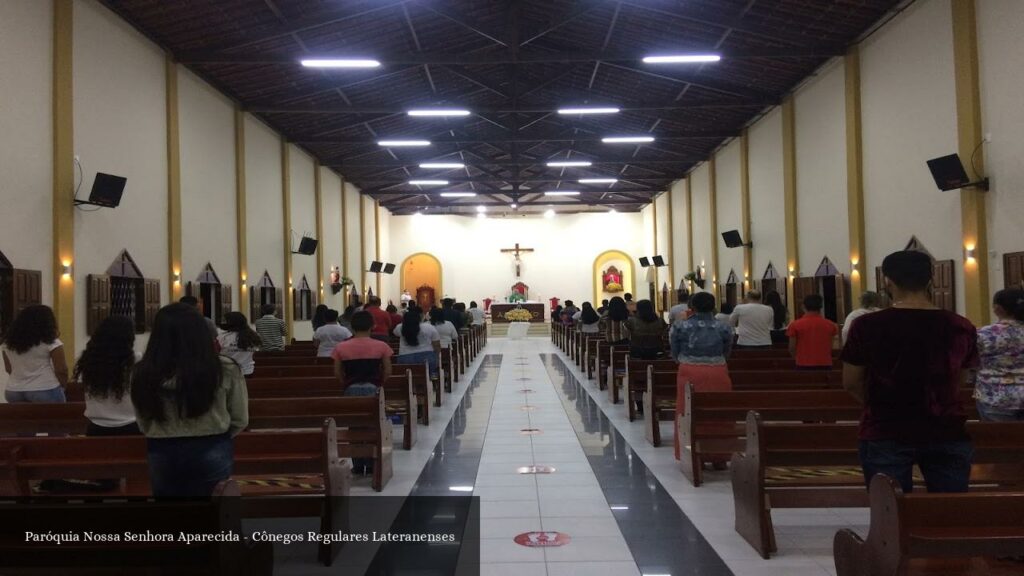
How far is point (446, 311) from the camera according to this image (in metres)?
15.3

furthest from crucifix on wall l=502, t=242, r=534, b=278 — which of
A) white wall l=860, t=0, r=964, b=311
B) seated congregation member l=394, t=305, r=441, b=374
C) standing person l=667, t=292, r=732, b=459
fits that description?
standing person l=667, t=292, r=732, b=459

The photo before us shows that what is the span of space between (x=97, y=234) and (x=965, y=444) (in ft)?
32.4

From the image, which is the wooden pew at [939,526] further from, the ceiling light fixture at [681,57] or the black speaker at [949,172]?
the ceiling light fixture at [681,57]

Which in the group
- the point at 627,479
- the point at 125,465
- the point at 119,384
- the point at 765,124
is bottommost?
the point at 627,479

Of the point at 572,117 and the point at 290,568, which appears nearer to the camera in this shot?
the point at 290,568

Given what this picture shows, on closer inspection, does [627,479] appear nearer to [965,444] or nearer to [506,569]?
[506,569]

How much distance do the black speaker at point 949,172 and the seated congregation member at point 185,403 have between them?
350 inches

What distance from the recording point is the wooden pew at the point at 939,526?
2.31 m

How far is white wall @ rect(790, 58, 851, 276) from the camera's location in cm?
1259

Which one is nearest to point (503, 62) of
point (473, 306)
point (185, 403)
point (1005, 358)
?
point (1005, 358)

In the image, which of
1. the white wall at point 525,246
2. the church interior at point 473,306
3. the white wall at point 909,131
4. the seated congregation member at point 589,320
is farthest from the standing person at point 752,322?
the white wall at point 525,246

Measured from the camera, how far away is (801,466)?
4.27m

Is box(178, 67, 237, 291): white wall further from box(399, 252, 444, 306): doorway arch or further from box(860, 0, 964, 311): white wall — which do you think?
box(399, 252, 444, 306): doorway arch

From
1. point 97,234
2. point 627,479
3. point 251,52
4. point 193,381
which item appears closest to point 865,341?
point 193,381
